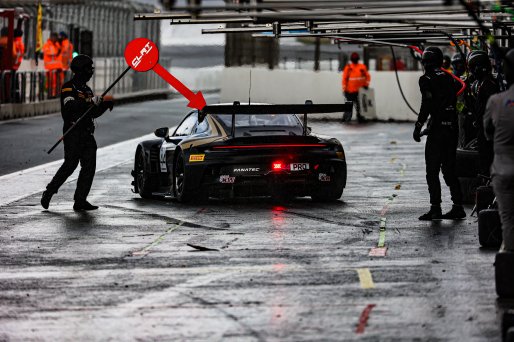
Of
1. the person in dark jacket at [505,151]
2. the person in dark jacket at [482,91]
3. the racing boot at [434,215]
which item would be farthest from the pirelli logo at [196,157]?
the person in dark jacket at [505,151]

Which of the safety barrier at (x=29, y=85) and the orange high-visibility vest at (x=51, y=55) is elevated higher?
the orange high-visibility vest at (x=51, y=55)

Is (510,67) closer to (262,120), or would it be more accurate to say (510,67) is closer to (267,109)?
(267,109)

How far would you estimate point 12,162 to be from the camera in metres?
24.6

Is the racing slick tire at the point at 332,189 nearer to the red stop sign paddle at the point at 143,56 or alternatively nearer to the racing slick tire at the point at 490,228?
the red stop sign paddle at the point at 143,56

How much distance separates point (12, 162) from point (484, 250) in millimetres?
13285

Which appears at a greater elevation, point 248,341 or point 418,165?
point 248,341

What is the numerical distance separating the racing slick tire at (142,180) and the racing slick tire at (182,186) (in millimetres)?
830

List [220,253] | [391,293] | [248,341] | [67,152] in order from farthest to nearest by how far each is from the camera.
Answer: [67,152], [220,253], [391,293], [248,341]

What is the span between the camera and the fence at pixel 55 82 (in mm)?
38469

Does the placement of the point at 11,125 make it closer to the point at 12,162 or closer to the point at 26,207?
the point at 12,162

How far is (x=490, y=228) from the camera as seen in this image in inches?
505

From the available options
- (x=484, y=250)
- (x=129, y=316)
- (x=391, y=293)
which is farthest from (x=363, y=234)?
(x=129, y=316)

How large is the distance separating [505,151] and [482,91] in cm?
568

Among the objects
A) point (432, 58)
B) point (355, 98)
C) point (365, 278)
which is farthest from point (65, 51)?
point (365, 278)
